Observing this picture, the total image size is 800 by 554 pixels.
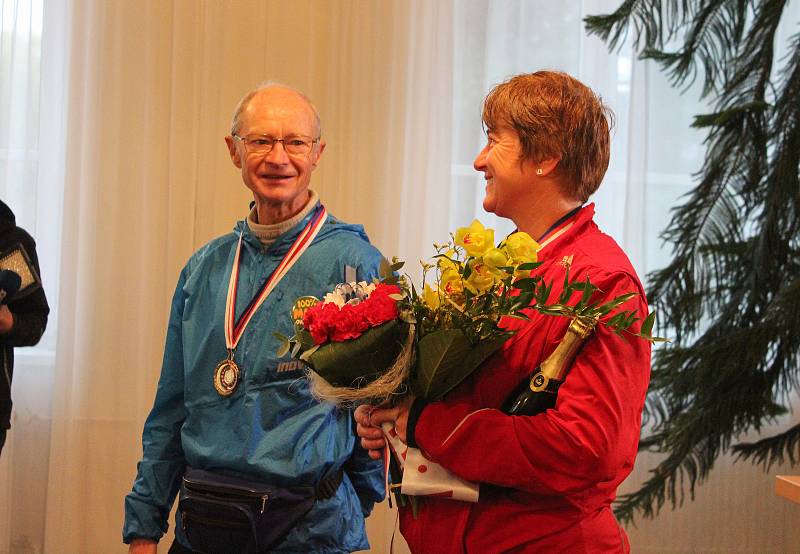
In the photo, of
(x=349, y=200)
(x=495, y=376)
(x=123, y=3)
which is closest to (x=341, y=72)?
(x=349, y=200)

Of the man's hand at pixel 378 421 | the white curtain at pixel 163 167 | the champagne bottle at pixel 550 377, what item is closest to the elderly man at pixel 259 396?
the man's hand at pixel 378 421

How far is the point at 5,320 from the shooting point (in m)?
2.49

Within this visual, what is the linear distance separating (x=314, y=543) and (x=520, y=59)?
2729 millimetres

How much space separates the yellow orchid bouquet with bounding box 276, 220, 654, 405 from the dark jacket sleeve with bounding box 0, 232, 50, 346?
1.41 m

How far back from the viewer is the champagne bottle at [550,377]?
1.32 metres

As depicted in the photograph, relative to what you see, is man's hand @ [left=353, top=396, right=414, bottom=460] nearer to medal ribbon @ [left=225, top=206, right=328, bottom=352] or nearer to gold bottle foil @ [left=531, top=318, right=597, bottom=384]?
gold bottle foil @ [left=531, top=318, right=597, bottom=384]

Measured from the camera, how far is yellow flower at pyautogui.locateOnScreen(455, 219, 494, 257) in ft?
4.28

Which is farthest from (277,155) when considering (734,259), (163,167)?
(163,167)

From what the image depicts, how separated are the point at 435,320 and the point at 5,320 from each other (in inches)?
61.5

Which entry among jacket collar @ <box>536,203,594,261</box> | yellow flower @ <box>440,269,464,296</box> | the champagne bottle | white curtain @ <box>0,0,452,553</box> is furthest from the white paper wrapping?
white curtain @ <box>0,0,452,553</box>

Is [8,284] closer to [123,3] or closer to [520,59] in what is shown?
[123,3]

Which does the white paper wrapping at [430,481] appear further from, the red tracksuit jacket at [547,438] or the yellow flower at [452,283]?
the yellow flower at [452,283]

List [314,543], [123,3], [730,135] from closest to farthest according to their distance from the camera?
[314,543]
[730,135]
[123,3]

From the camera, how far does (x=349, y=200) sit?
402 cm
